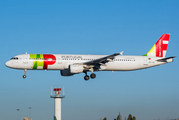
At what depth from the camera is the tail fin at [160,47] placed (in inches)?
2642

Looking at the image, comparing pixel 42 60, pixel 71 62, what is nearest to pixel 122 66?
pixel 71 62

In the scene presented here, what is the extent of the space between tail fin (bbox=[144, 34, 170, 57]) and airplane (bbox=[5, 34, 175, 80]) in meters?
2.06

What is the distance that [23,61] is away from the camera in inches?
2207

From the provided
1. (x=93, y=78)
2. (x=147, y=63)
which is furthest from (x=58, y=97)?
(x=147, y=63)

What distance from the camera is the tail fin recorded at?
67106 mm

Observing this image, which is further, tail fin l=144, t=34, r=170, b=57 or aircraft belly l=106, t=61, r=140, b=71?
tail fin l=144, t=34, r=170, b=57

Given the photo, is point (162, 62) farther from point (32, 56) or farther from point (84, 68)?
point (32, 56)

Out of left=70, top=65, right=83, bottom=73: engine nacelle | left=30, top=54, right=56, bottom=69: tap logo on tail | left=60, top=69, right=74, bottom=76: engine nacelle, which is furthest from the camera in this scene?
left=60, top=69, right=74, bottom=76: engine nacelle

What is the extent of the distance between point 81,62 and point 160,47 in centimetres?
1981

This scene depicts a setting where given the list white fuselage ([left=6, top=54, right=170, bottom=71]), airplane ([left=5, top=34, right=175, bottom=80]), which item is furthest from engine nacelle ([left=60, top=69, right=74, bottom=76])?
white fuselage ([left=6, top=54, right=170, bottom=71])

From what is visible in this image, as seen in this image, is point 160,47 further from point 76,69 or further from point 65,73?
point 65,73

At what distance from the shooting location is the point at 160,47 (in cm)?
6812

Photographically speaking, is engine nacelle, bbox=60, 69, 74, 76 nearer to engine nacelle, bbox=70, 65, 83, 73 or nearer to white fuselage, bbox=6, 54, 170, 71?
white fuselage, bbox=6, 54, 170, 71

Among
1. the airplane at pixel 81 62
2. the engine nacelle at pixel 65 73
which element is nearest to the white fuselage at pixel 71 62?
the airplane at pixel 81 62
